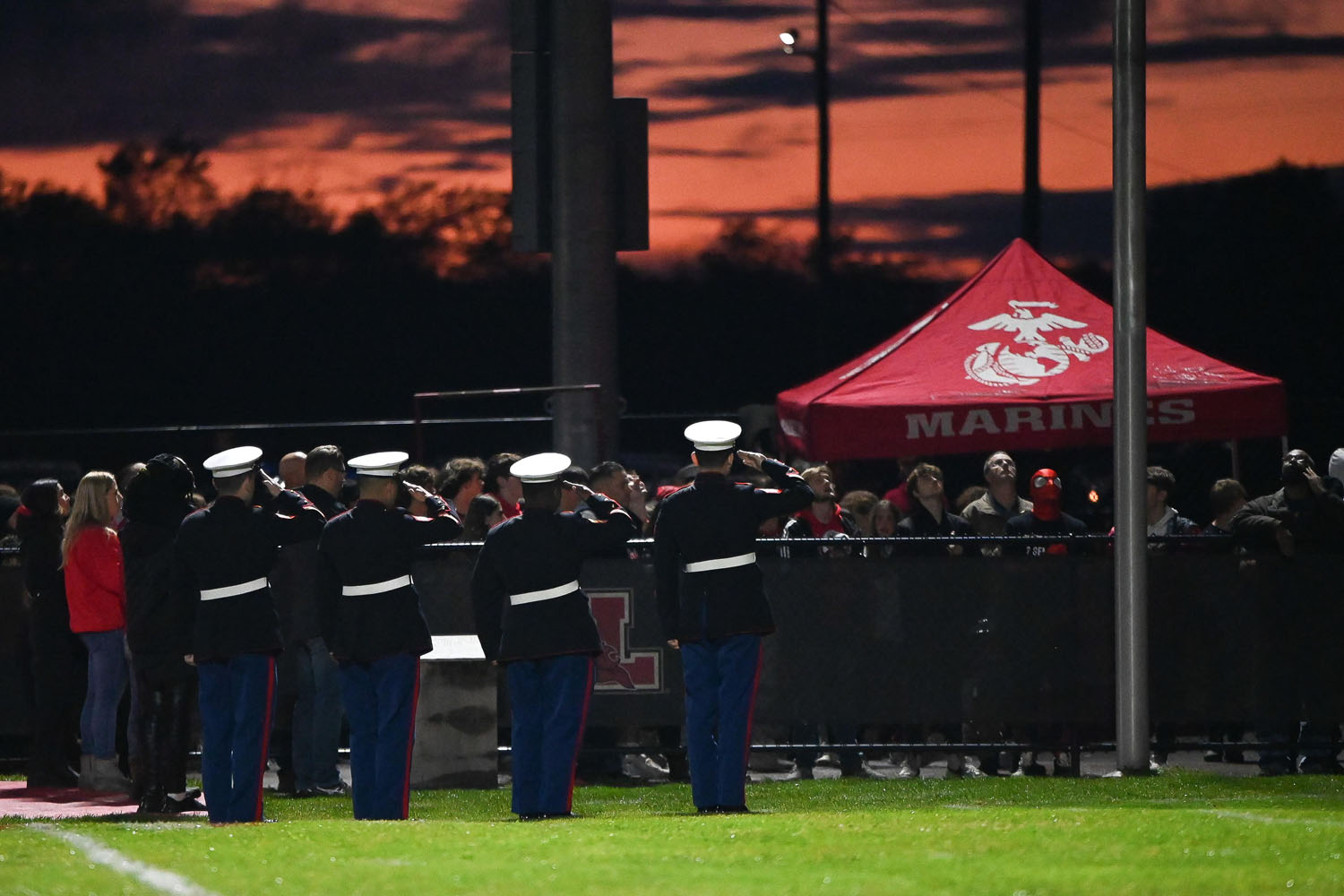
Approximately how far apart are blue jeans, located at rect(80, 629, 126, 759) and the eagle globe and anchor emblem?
5.77 meters

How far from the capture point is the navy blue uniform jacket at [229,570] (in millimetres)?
10070

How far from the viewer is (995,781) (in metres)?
12.0

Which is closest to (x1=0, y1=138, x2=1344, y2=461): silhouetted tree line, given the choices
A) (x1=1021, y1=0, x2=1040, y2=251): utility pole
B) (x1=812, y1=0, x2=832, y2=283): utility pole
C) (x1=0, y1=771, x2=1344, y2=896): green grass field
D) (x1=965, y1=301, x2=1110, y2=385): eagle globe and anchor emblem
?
(x1=812, y1=0, x2=832, y2=283): utility pole

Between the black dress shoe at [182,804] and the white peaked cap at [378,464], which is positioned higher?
the white peaked cap at [378,464]

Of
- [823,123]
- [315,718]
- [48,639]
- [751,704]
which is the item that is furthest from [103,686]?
[823,123]

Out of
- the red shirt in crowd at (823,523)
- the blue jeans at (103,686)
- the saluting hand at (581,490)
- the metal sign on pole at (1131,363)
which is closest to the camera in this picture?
the saluting hand at (581,490)

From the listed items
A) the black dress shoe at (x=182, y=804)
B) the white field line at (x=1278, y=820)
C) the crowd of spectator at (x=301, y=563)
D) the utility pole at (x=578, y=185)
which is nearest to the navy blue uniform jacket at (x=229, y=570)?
the crowd of spectator at (x=301, y=563)

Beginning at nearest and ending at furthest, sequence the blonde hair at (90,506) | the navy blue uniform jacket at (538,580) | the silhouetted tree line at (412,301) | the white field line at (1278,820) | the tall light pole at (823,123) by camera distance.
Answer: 1. the white field line at (1278,820)
2. the navy blue uniform jacket at (538,580)
3. the blonde hair at (90,506)
4. the tall light pole at (823,123)
5. the silhouetted tree line at (412,301)

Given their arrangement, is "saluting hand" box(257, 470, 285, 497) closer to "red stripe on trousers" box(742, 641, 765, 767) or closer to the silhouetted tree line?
"red stripe on trousers" box(742, 641, 765, 767)

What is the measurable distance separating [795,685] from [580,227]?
11.1ft

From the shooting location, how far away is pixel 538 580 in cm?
991

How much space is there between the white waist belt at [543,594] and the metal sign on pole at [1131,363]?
3.30 metres

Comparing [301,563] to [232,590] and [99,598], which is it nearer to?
[99,598]

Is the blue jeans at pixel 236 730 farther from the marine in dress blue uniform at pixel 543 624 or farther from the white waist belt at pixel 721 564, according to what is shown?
the white waist belt at pixel 721 564
